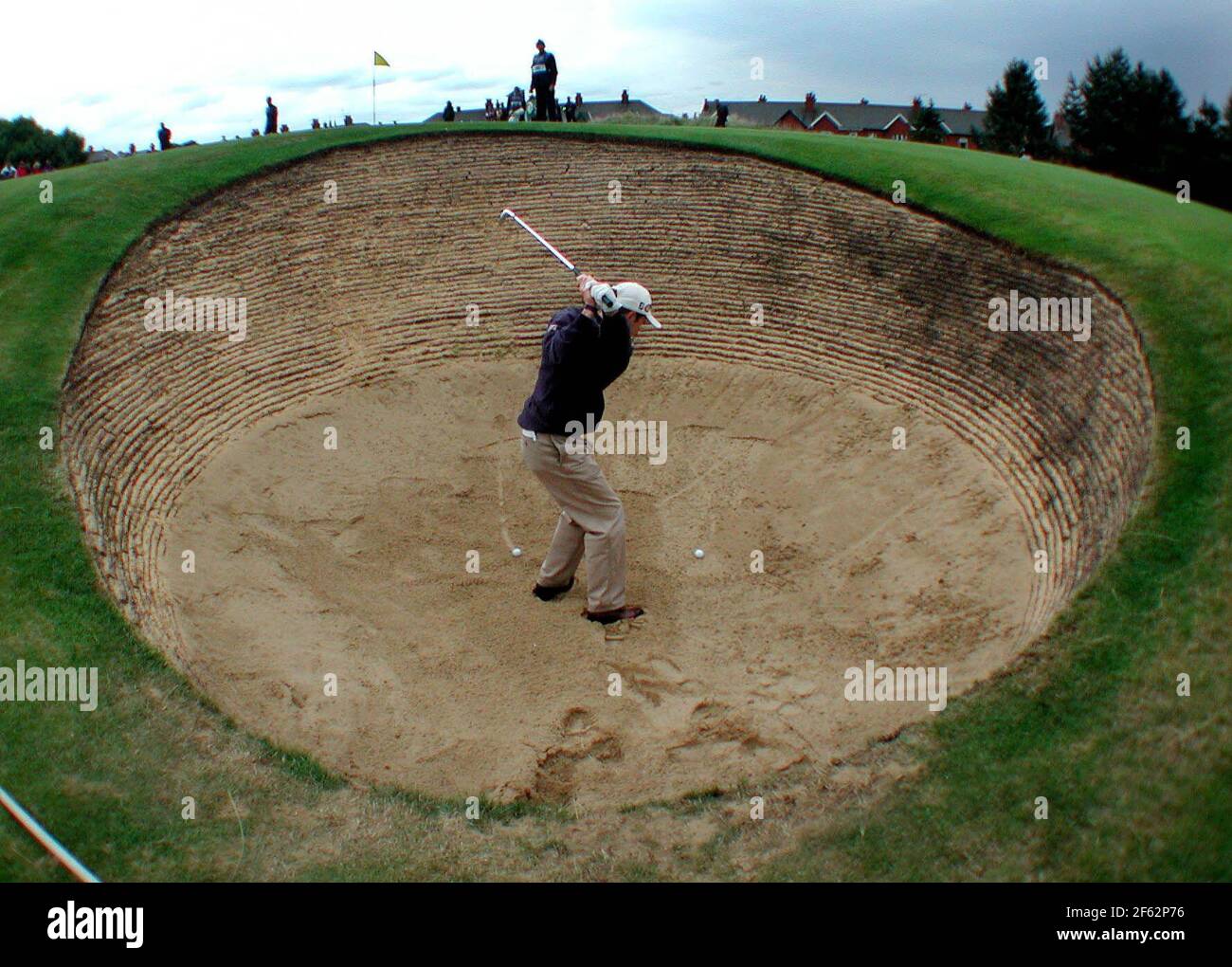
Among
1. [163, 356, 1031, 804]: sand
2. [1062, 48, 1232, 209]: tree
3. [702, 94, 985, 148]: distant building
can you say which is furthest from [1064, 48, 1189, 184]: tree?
[163, 356, 1031, 804]: sand

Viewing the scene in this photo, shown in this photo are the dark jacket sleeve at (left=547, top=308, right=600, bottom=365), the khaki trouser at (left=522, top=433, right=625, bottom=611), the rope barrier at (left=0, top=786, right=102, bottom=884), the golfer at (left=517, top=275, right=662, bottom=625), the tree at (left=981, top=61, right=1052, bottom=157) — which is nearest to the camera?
the rope barrier at (left=0, top=786, right=102, bottom=884)

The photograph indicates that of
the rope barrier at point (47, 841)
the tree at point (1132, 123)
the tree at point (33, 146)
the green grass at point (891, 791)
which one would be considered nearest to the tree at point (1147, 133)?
the tree at point (1132, 123)

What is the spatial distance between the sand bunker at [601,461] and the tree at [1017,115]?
152ft

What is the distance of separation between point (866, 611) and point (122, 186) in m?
16.6

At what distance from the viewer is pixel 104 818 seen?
8.16 m

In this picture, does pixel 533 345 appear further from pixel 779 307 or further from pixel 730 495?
pixel 730 495

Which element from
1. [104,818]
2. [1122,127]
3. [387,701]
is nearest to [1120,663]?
[387,701]

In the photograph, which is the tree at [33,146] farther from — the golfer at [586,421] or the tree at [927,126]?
the golfer at [586,421]

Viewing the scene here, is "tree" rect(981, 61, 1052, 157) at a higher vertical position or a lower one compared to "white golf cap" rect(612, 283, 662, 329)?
higher

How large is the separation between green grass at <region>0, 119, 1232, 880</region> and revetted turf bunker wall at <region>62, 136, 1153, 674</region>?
987 millimetres

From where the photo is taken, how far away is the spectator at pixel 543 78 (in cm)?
2672

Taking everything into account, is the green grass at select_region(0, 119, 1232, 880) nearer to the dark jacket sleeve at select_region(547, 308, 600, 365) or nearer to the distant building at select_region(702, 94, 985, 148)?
the dark jacket sleeve at select_region(547, 308, 600, 365)

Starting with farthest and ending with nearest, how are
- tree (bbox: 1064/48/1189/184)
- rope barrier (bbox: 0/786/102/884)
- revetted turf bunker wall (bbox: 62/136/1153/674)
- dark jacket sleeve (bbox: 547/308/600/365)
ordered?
tree (bbox: 1064/48/1189/184) → revetted turf bunker wall (bbox: 62/136/1153/674) → dark jacket sleeve (bbox: 547/308/600/365) → rope barrier (bbox: 0/786/102/884)

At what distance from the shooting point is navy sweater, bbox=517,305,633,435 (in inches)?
431
